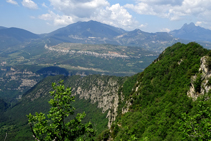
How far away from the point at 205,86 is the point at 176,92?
60.8ft

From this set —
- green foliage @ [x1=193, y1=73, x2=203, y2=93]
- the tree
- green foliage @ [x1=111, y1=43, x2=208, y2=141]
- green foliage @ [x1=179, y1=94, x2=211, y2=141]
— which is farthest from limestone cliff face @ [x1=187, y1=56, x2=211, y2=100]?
the tree

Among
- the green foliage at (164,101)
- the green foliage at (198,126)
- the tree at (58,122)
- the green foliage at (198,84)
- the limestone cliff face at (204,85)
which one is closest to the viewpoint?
the green foliage at (198,126)

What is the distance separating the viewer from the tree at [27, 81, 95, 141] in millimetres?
19938

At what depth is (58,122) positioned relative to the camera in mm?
20953

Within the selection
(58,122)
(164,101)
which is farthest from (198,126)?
(164,101)

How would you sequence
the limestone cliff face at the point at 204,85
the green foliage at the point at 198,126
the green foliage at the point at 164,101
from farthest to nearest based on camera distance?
the green foliage at the point at 164,101, the limestone cliff face at the point at 204,85, the green foliage at the point at 198,126

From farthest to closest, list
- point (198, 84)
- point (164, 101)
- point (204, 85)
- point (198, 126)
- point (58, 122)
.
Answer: point (164, 101), point (198, 84), point (204, 85), point (198, 126), point (58, 122)

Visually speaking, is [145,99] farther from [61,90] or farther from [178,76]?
[61,90]

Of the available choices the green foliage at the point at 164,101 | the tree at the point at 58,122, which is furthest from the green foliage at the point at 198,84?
the tree at the point at 58,122

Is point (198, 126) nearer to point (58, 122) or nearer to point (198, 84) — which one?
point (58, 122)

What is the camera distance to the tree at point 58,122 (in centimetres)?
1994

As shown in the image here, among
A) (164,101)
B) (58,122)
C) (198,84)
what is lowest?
(164,101)

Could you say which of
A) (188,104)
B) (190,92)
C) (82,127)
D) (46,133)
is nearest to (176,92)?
(190,92)

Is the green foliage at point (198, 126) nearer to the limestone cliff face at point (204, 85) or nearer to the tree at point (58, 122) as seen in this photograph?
the tree at point (58, 122)
